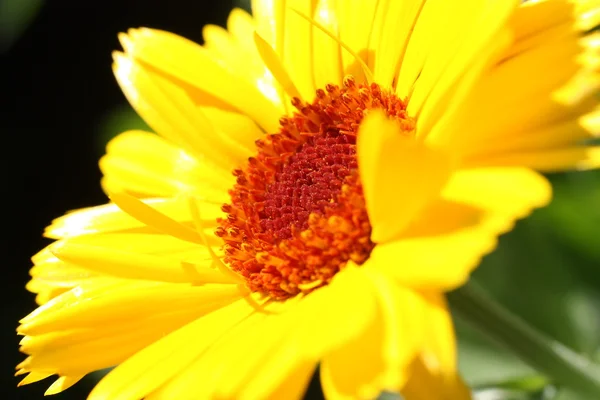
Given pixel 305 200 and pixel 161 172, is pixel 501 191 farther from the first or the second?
pixel 161 172

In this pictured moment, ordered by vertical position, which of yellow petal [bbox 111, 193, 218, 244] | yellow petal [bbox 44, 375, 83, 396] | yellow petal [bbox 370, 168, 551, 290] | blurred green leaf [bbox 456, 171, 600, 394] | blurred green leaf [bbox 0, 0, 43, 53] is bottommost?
blurred green leaf [bbox 456, 171, 600, 394]

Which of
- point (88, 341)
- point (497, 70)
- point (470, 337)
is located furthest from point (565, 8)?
point (88, 341)

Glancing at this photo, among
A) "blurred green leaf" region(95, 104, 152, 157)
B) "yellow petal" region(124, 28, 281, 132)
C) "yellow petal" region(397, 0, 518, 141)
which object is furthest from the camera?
"blurred green leaf" region(95, 104, 152, 157)

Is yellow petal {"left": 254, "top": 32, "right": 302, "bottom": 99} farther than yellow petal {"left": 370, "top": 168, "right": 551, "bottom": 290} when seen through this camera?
Yes

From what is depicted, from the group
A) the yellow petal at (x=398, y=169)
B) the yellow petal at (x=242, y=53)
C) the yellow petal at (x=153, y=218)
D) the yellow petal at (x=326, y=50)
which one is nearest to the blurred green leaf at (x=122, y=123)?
the yellow petal at (x=242, y=53)

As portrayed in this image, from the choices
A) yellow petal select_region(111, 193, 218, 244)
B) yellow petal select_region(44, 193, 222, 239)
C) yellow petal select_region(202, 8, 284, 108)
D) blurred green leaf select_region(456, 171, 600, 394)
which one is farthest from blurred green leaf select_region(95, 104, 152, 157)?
blurred green leaf select_region(456, 171, 600, 394)

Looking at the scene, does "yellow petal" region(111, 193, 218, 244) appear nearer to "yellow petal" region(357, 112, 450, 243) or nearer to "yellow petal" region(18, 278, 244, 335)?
"yellow petal" region(18, 278, 244, 335)
